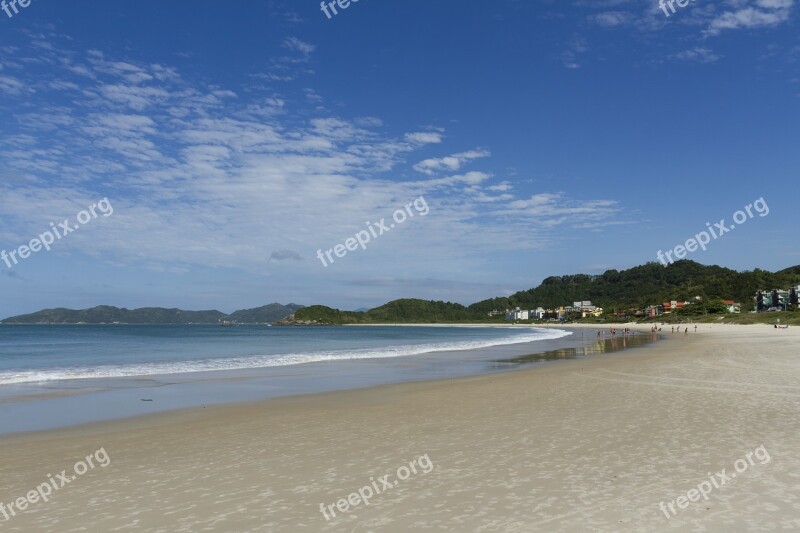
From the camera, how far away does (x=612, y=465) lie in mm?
8781

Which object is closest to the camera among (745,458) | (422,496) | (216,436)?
(422,496)

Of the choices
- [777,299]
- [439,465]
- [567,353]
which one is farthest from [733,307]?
[439,465]

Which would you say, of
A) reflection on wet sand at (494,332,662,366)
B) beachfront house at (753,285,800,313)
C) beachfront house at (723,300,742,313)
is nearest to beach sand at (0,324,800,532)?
reflection on wet sand at (494,332,662,366)

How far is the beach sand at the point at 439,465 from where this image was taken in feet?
22.1

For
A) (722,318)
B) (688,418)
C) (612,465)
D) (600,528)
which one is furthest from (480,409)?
(722,318)

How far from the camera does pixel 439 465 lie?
9195 millimetres

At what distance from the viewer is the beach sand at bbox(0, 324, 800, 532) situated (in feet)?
22.1

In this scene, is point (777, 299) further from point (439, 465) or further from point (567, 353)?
point (439, 465)

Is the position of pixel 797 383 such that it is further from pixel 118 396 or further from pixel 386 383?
pixel 118 396

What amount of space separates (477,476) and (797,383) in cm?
1616

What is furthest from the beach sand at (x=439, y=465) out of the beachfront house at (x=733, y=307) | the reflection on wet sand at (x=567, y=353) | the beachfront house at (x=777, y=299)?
the beachfront house at (x=733, y=307)

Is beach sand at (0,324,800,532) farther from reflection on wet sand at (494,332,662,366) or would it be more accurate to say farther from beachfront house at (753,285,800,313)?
beachfront house at (753,285,800,313)

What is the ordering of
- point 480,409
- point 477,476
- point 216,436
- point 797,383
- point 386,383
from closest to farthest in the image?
1. point 477,476
2. point 216,436
3. point 480,409
4. point 797,383
5. point 386,383

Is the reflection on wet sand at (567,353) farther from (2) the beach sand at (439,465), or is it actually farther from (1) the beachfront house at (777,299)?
(1) the beachfront house at (777,299)
